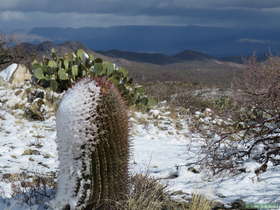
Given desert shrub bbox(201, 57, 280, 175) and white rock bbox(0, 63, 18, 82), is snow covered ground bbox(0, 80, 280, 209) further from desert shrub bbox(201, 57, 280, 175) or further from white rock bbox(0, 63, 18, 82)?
white rock bbox(0, 63, 18, 82)

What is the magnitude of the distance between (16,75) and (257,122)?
8404 millimetres

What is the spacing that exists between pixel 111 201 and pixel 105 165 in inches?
13.7

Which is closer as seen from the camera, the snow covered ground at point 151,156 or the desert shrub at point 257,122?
the snow covered ground at point 151,156

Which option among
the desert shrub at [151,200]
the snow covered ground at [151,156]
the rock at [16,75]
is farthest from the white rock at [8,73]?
the desert shrub at [151,200]

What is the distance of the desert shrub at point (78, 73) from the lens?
36.6 feet

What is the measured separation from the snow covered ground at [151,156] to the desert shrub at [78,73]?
665 millimetres

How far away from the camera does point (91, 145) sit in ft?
12.2

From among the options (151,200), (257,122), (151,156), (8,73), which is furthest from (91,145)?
(8,73)

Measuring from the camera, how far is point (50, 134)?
8.74 m

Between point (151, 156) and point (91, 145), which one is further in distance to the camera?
point (151, 156)

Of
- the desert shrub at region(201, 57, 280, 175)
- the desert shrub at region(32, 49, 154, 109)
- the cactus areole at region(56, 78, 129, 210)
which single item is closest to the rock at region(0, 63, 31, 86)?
the desert shrub at region(32, 49, 154, 109)

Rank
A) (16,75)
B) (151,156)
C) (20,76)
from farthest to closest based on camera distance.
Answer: (20,76) < (16,75) < (151,156)

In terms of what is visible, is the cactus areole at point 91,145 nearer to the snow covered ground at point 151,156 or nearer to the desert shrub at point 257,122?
the snow covered ground at point 151,156

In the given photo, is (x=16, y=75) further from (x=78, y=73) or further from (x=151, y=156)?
(x=151, y=156)
